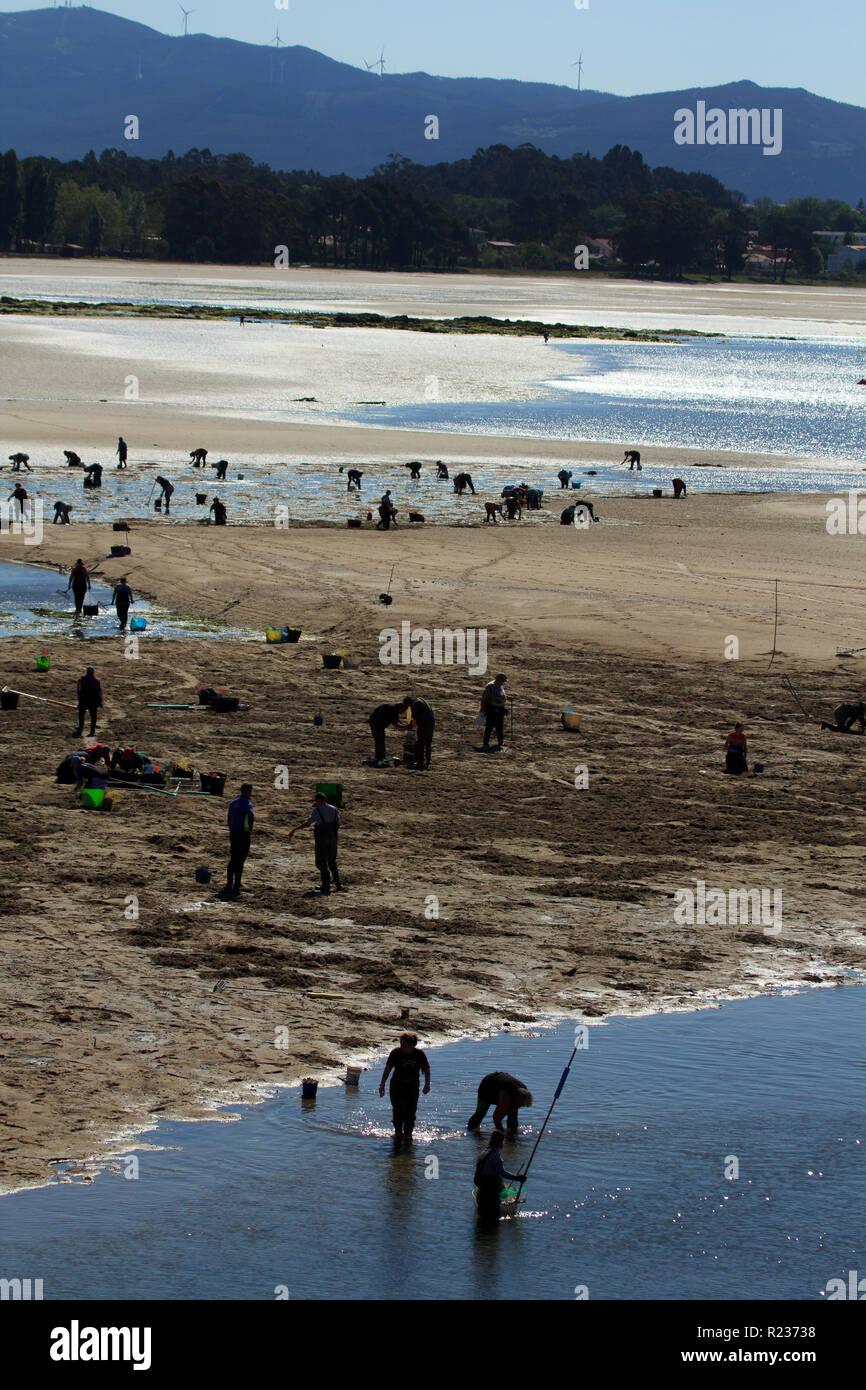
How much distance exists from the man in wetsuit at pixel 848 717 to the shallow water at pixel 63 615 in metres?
11.9

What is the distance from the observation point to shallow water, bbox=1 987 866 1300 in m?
11.4

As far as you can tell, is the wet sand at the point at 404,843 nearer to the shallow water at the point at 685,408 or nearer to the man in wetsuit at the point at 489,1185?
the man in wetsuit at the point at 489,1185

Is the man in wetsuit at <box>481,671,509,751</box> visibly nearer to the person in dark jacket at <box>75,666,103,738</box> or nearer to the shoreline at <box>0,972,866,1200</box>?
the person in dark jacket at <box>75,666,103,738</box>

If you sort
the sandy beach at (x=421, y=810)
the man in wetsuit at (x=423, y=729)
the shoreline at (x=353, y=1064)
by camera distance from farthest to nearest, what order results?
the man in wetsuit at (x=423, y=729) < the sandy beach at (x=421, y=810) < the shoreline at (x=353, y=1064)

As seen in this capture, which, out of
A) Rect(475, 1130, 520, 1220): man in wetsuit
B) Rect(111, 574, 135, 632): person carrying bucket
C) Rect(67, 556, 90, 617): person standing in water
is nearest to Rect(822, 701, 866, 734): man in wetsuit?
Rect(111, 574, 135, 632): person carrying bucket

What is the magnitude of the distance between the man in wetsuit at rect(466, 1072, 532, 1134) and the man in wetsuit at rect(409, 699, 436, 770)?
9.59 m

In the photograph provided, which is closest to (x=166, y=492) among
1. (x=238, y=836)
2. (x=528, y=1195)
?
(x=238, y=836)

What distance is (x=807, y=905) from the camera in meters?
18.5

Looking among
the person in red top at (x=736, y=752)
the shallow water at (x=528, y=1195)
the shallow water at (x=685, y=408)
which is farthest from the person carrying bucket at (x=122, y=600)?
the shallow water at (x=685, y=408)

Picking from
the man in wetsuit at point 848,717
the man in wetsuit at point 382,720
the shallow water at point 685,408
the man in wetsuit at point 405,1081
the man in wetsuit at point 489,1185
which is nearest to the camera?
the man in wetsuit at point 489,1185

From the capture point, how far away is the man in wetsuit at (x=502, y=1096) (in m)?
13.1
